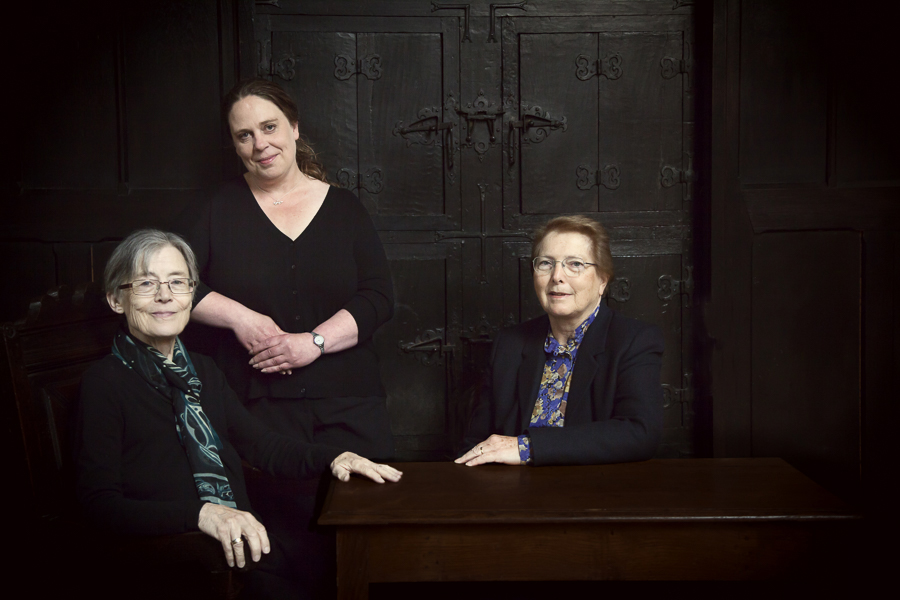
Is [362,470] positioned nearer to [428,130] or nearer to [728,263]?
[428,130]

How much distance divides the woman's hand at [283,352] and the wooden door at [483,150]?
921 mm

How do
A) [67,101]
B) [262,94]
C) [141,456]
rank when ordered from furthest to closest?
[67,101] < [262,94] < [141,456]

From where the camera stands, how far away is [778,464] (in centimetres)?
224

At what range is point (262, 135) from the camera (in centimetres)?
286

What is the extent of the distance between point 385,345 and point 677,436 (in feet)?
5.10

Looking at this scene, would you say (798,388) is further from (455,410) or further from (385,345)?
(385,345)

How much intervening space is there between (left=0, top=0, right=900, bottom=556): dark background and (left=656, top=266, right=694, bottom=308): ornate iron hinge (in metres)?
0.02

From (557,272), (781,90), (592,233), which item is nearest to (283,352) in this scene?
(557,272)

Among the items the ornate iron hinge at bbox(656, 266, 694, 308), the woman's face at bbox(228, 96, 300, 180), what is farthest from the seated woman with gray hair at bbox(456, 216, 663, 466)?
the ornate iron hinge at bbox(656, 266, 694, 308)

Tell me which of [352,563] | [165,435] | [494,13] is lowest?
[352,563]

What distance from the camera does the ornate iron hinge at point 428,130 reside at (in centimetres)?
369

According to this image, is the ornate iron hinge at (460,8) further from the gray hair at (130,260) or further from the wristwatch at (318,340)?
the gray hair at (130,260)

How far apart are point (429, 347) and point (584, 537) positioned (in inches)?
78.0

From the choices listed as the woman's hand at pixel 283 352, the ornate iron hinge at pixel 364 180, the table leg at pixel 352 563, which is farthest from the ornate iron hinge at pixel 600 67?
the table leg at pixel 352 563
